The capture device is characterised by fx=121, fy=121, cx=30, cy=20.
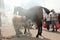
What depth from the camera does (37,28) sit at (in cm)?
133

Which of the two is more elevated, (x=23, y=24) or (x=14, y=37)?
(x=23, y=24)

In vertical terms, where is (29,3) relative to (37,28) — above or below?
above

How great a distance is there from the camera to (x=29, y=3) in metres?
1.34

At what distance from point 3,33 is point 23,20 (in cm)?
26

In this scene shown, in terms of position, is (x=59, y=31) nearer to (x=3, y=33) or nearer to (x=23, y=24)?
(x=23, y=24)

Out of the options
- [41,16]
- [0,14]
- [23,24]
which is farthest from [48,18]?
[0,14]

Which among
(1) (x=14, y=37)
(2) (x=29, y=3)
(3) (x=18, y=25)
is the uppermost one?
(2) (x=29, y=3)

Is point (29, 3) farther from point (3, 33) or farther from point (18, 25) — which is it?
point (3, 33)

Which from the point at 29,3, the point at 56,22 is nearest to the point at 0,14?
the point at 29,3

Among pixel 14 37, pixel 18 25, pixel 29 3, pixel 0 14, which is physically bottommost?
pixel 14 37

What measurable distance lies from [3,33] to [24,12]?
0.33 m

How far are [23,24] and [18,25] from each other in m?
0.06

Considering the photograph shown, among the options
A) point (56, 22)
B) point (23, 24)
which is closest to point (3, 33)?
point (23, 24)

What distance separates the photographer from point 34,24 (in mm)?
1332
